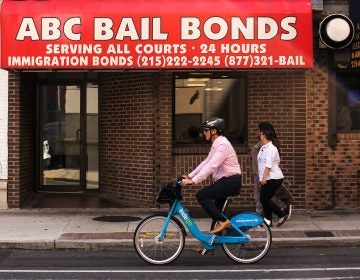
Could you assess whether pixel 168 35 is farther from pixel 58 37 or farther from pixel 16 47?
pixel 16 47

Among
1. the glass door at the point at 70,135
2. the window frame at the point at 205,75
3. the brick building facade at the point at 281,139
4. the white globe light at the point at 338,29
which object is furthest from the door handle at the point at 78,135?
the white globe light at the point at 338,29

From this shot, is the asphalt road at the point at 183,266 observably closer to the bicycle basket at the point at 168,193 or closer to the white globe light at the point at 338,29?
the bicycle basket at the point at 168,193

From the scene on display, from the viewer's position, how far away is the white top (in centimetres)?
893

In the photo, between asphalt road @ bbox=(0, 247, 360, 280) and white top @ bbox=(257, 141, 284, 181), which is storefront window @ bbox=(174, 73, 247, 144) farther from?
asphalt road @ bbox=(0, 247, 360, 280)

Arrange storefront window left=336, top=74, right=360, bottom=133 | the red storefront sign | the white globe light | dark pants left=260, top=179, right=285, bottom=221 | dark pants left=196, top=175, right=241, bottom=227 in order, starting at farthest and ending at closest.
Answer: storefront window left=336, top=74, right=360, bottom=133
the white globe light
the red storefront sign
dark pants left=260, top=179, right=285, bottom=221
dark pants left=196, top=175, right=241, bottom=227

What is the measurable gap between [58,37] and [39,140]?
3.28 m

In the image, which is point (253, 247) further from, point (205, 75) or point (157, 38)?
point (205, 75)

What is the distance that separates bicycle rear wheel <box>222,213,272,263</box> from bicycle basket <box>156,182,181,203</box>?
0.86 metres

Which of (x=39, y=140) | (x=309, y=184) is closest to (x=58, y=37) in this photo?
(x=39, y=140)

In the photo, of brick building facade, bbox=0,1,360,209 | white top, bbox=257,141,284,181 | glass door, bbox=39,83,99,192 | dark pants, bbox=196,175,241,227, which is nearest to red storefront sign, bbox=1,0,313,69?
brick building facade, bbox=0,1,360,209

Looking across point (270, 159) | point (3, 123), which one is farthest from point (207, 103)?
point (3, 123)

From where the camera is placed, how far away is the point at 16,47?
10.4 m

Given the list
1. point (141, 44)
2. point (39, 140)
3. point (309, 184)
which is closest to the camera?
point (141, 44)

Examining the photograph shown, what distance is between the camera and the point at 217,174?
7430mm
